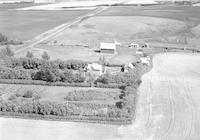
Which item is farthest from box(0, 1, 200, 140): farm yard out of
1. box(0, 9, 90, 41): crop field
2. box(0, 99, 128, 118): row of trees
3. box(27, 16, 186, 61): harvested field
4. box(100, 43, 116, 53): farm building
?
box(0, 9, 90, 41): crop field

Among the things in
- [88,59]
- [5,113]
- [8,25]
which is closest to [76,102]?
[5,113]

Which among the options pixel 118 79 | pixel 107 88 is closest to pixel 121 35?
pixel 118 79

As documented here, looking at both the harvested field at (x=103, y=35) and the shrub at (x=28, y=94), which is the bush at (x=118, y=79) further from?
the harvested field at (x=103, y=35)

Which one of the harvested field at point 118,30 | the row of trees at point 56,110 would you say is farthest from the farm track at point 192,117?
the harvested field at point 118,30

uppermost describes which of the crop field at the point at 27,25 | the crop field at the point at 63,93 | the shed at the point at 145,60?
the crop field at the point at 27,25

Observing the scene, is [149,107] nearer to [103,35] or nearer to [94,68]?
[94,68]

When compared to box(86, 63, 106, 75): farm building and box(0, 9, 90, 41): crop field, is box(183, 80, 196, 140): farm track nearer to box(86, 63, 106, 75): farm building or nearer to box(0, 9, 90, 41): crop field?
box(86, 63, 106, 75): farm building
